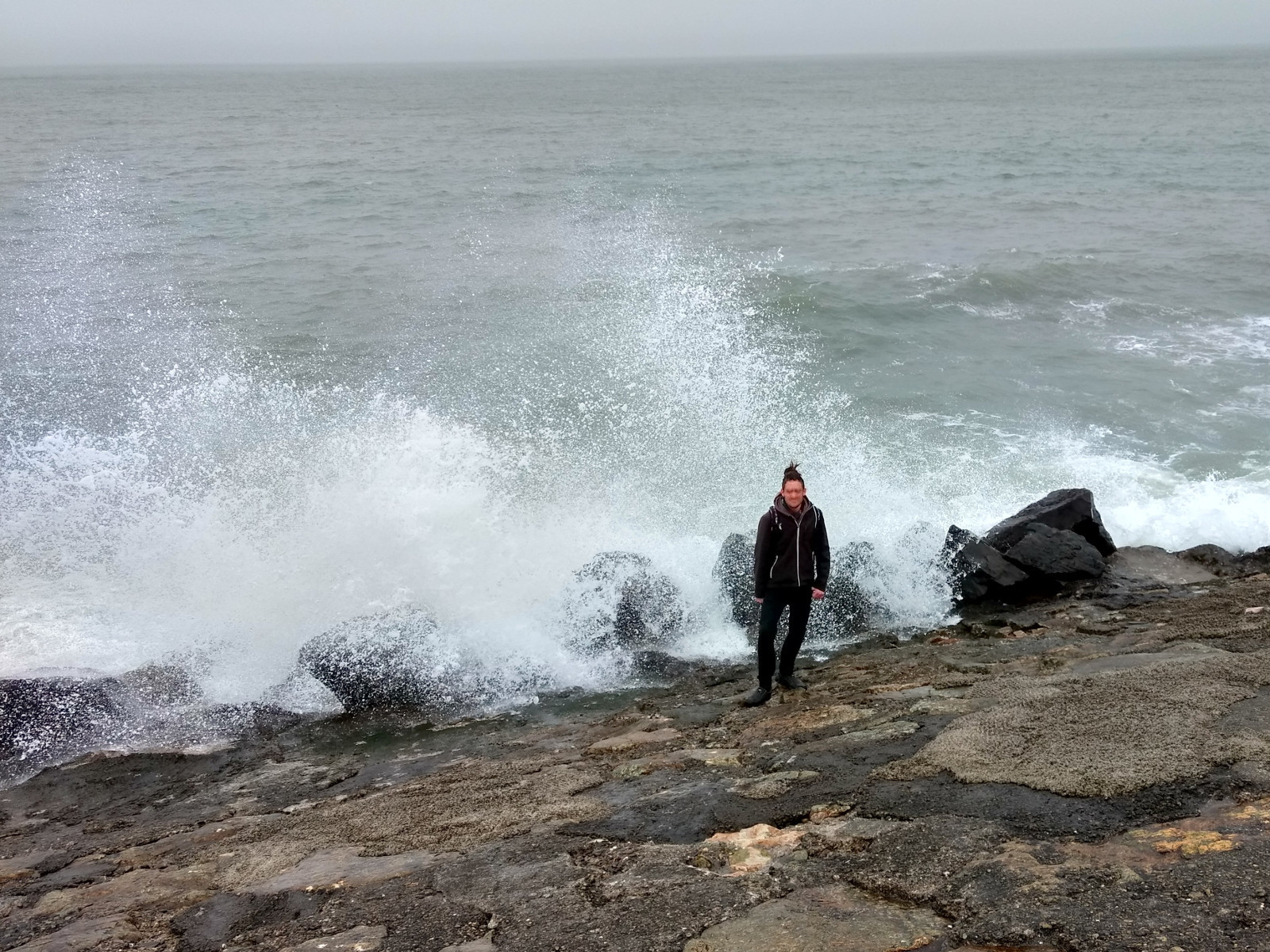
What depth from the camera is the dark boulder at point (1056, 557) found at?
8.81 metres

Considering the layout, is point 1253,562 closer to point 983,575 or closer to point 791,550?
point 983,575

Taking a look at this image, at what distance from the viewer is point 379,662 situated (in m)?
7.90

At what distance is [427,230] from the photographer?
24891 mm

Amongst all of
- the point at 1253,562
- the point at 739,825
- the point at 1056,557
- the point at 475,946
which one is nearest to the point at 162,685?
the point at 475,946

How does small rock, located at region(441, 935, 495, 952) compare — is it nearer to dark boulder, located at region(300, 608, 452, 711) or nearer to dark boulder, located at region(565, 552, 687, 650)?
dark boulder, located at region(300, 608, 452, 711)

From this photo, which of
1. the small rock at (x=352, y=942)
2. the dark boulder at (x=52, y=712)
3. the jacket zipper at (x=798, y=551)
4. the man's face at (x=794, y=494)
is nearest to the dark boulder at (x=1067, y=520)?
the jacket zipper at (x=798, y=551)

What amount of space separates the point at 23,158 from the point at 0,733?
36659mm

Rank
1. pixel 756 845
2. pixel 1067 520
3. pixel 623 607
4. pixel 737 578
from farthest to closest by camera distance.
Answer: pixel 1067 520 → pixel 737 578 → pixel 623 607 → pixel 756 845

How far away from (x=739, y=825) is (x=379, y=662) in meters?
4.29

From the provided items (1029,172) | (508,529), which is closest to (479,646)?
(508,529)

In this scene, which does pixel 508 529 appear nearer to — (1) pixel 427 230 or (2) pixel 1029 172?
(1) pixel 427 230

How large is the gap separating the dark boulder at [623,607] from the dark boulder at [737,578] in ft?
1.37

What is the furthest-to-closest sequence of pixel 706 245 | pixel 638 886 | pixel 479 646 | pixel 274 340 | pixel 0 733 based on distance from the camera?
pixel 706 245 < pixel 274 340 < pixel 479 646 < pixel 0 733 < pixel 638 886

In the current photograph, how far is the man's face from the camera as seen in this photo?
6051 millimetres
